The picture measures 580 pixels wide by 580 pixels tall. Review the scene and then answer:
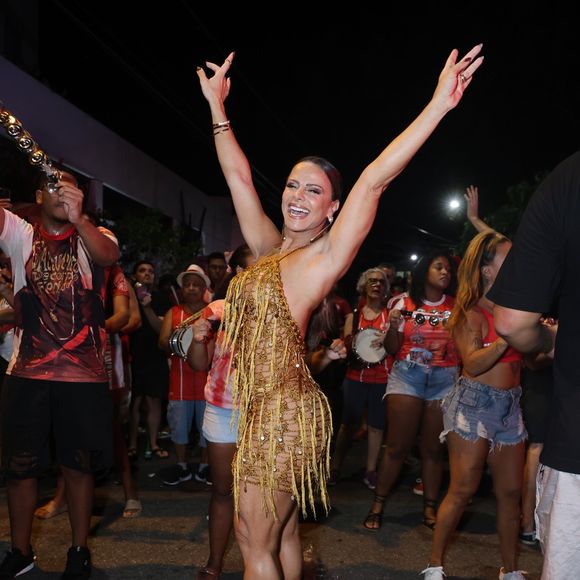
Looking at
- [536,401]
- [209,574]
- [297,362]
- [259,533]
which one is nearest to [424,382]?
[536,401]

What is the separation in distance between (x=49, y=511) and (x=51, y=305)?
212cm

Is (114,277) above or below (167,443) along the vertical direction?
above

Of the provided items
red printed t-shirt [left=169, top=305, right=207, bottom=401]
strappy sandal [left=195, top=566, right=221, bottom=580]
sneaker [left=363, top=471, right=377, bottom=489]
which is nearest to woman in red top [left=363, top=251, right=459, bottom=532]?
sneaker [left=363, top=471, right=377, bottom=489]

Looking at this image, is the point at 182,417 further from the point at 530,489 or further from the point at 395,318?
the point at 530,489

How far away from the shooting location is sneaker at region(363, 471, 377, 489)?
6348 millimetres

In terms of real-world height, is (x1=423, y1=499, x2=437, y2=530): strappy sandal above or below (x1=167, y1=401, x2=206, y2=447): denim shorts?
below

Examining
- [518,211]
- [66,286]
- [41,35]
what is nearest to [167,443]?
[66,286]

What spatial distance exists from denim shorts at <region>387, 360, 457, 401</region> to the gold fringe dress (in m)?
2.67

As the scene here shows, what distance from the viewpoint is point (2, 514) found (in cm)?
499

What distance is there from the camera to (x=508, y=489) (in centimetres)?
386

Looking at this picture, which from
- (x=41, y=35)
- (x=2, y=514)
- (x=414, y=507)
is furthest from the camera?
(x=41, y=35)

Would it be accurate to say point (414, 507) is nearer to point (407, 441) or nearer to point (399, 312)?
point (407, 441)

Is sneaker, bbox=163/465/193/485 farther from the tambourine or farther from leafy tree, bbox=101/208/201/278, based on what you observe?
leafy tree, bbox=101/208/201/278

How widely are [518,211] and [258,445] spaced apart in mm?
22018
